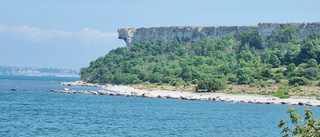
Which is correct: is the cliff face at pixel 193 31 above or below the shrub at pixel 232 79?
above

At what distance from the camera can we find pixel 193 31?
5536 inches

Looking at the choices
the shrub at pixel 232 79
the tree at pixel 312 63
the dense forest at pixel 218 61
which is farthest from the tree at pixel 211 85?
the tree at pixel 312 63

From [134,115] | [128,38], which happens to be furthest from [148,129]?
[128,38]

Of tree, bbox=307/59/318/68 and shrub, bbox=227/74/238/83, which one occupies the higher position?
tree, bbox=307/59/318/68

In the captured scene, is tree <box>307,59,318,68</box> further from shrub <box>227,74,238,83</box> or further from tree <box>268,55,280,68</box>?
shrub <box>227,74,238,83</box>

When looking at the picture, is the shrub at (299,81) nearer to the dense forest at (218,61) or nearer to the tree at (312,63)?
the dense forest at (218,61)

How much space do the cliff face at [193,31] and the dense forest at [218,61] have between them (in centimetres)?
210

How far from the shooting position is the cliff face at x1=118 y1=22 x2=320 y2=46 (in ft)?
381

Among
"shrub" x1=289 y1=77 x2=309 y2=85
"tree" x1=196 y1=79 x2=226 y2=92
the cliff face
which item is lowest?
"tree" x1=196 y1=79 x2=226 y2=92

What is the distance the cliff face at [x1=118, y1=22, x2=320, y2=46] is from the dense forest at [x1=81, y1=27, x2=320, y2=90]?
2.10 m

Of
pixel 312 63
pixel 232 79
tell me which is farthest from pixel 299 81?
pixel 232 79

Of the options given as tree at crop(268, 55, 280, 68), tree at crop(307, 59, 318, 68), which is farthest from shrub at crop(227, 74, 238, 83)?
tree at crop(307, 59, 318, 68)

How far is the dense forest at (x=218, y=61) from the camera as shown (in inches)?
3301

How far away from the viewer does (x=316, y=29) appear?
114m
